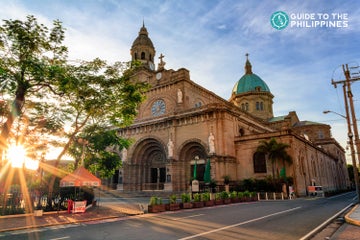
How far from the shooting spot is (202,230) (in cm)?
955

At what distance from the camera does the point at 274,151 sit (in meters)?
31.3

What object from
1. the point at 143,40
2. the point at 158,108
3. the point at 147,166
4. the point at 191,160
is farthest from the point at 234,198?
the point at 143,40

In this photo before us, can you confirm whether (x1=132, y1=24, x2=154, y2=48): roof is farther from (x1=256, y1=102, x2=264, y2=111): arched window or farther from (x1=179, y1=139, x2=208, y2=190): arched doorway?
(x1=256, y1=102, x2=264, y2=111): arched window

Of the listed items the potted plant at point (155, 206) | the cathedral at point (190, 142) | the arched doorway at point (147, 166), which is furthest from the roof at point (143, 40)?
the potted plant at point (155, 206)

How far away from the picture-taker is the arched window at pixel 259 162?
1353 inches

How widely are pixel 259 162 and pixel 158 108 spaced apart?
19.1 meters

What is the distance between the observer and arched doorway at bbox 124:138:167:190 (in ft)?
137

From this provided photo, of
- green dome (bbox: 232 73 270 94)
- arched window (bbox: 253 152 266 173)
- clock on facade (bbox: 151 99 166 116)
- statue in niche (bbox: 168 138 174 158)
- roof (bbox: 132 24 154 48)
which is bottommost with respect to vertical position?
arched window (bbox: 253 152 266 173)

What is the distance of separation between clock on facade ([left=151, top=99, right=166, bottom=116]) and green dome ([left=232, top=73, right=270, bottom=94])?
26744mm

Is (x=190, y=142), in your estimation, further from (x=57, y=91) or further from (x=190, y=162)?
(x=57, y=91)

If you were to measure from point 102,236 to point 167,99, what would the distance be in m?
34.7

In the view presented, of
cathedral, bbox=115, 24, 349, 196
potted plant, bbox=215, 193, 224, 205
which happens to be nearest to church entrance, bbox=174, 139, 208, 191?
cathedral, bbox=115, 24, 349, 196

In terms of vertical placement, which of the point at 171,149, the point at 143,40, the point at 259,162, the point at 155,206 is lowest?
the point at 155,206

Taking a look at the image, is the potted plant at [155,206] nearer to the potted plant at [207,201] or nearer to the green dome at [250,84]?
the potted plant at [207,201]
